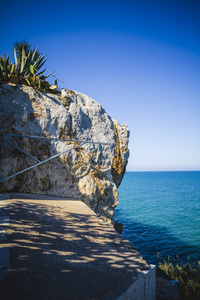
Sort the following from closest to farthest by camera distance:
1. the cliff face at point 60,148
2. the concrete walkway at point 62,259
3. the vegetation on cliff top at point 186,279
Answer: the concrete walkway at point 62,259, the vegetation on cliff top at point 186,279, the cliff face at point 60,148

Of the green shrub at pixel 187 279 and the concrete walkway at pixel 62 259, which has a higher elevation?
the concrete walkway at pixel 62 259

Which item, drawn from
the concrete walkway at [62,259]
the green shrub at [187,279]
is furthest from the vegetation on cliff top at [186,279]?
the concrete walkway at [62,259]

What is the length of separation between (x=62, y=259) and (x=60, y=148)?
4.88 meters

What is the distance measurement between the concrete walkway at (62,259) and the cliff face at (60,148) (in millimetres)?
2314

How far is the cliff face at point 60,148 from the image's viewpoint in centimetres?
619

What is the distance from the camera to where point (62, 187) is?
6.81 metres

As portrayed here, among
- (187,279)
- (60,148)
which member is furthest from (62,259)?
(187,279)

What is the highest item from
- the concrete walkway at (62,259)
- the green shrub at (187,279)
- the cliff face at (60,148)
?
the cliff face at (60,148)

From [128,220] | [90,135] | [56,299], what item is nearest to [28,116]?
[90,135]

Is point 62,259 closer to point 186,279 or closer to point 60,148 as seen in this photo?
point 60,148

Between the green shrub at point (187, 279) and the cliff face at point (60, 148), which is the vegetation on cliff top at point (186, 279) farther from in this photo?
the cliff face at point (60, 148)

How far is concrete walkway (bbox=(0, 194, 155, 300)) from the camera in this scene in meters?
2.02

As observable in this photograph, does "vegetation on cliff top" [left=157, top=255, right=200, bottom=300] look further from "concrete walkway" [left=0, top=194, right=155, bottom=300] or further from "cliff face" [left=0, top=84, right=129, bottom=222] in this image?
"concrete walkway" [left=0, top=194, right=155, bottom=300]

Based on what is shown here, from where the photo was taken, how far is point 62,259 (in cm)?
263
